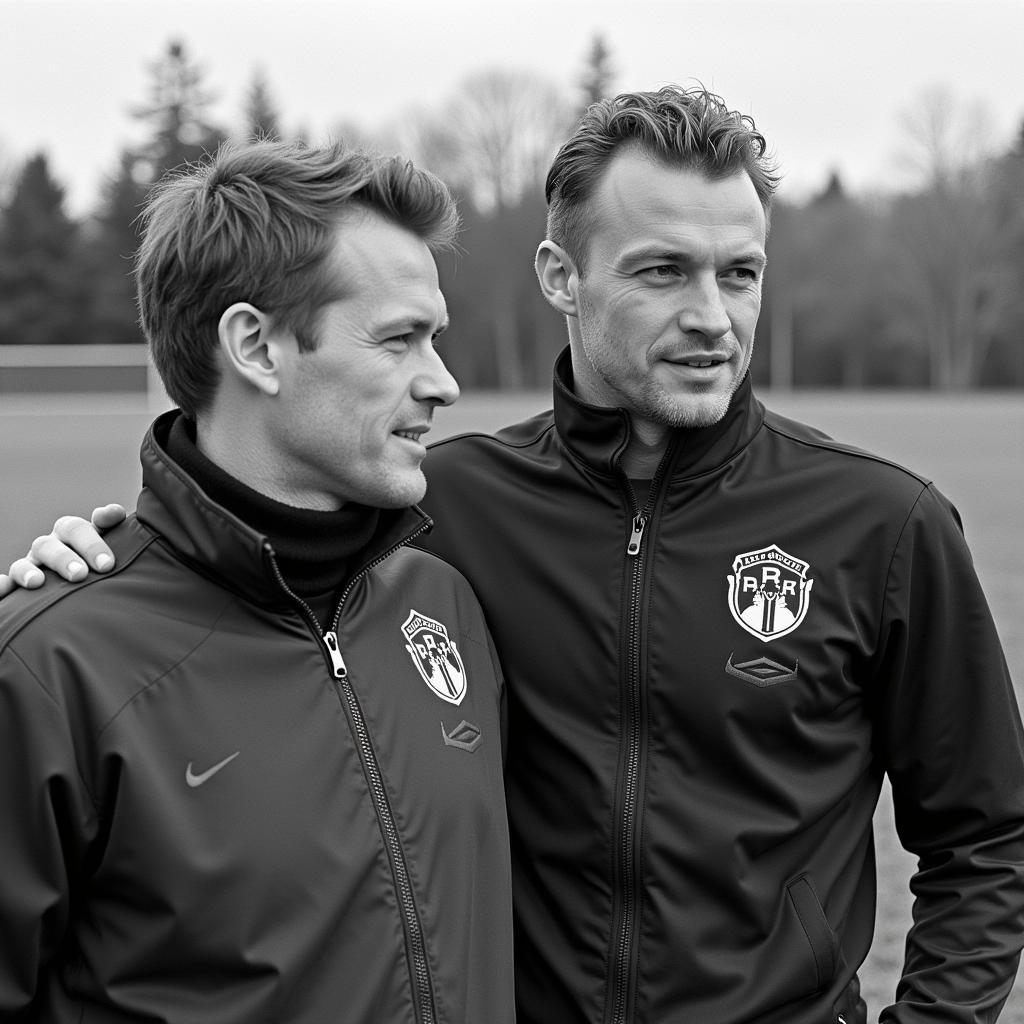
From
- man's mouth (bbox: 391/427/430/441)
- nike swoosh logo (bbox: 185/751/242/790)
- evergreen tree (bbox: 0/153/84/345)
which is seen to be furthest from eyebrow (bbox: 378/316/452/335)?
evergreen tree (bbox: 0/153/84/345)

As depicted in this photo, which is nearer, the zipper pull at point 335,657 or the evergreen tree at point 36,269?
the zipper pull at point 335,657

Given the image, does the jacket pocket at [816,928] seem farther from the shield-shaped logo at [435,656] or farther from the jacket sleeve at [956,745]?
the shield-shaped logo at [435,656]

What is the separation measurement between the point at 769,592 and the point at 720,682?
20 centimetres

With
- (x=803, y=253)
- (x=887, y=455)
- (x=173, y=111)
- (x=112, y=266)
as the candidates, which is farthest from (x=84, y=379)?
(x=803, y=253)

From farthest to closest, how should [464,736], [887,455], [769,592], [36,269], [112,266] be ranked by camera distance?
[112,266], [36,269], [887,455], [769,592], [464,736]

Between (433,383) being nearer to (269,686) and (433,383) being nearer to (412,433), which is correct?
(412,433)

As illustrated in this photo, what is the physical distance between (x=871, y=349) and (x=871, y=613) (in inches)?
2491

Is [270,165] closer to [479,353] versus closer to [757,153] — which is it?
[757,153]

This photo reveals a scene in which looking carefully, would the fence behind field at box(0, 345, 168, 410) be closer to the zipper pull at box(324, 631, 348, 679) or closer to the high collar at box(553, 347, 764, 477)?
the high collar at box(553, 347, 764, 477)

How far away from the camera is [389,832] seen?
6.65ft

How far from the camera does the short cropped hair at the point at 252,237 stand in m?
2.11

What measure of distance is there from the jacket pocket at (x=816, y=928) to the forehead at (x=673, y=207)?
4.08 feet

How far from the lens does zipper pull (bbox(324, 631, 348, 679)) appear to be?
82.6 inches

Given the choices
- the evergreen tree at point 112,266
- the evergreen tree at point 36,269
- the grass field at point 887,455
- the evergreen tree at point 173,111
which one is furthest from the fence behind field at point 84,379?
the evergreen tree at point 173,111
